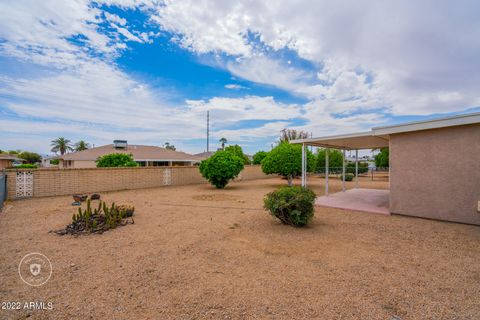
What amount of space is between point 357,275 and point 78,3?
10.4 meters

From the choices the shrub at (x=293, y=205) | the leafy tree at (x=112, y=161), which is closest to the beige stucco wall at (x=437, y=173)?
the shrub at (x=293, y=205)

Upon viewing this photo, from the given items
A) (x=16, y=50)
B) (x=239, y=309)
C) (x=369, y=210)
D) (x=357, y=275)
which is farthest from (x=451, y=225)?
(x=16, y=50)

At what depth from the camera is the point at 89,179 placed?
433 inches

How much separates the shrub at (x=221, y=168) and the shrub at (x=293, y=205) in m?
7.82

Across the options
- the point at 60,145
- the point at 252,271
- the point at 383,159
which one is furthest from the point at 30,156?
the point at 383,159

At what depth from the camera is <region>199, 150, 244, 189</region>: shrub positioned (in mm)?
12906

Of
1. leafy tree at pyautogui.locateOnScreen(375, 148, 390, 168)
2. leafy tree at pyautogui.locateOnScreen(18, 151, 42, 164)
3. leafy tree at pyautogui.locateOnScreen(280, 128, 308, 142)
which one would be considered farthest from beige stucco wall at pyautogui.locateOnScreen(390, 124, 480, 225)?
leafy tree at pyautogui.locateOnScreen(18, 151, 42, 164)

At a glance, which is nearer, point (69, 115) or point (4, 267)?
point (4, 267)

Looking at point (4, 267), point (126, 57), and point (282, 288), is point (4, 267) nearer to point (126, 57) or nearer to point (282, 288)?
point (282, 288)

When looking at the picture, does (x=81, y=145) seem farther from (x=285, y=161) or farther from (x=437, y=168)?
(x=437, y=168)

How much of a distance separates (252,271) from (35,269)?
3.13m

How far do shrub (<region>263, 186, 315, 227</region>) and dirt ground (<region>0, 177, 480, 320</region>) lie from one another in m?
0.24

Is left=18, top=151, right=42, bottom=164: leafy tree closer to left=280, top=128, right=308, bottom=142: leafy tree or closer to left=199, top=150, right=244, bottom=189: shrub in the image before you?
left=280, top=128, right=308, bottom=142: leafy tree

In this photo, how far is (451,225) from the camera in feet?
17.3
